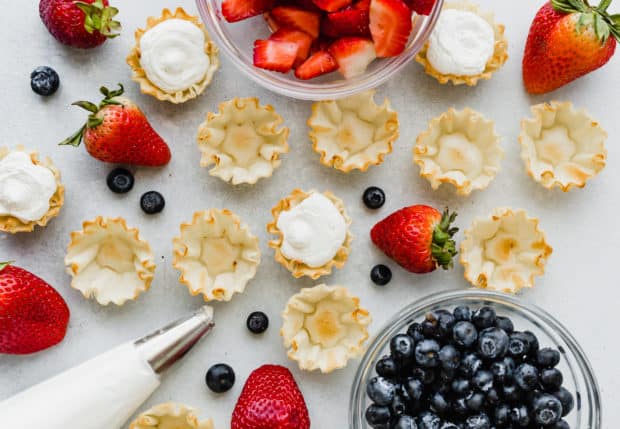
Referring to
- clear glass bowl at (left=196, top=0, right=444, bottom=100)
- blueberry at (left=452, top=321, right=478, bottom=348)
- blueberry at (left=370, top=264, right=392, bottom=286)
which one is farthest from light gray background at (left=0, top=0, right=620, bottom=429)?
blueberry at (left=452, top=321, right=478, bottom=348)

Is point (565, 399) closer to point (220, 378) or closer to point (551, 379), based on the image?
point (551, 379)

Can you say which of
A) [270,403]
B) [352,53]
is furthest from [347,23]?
[270,403]

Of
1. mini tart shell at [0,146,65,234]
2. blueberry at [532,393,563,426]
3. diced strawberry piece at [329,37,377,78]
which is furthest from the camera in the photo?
mini tart shell at [0,146,65,234]

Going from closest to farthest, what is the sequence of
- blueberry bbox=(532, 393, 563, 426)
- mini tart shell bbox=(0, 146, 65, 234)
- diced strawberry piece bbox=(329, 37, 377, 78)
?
1. blueberry bbox=(532, 393, 563, 426)
2. diced strawberry piece bbox=(329, 37, 377, 78)
3. mini tart shell bbox=(0, 146, 65, 234)

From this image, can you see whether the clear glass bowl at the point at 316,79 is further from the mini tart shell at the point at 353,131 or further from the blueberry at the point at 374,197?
the blueberry at the point at 374,197

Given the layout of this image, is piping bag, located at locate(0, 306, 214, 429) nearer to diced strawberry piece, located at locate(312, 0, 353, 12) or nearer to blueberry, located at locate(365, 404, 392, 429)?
blueberry, located at locate(365, 404, 392, 429)

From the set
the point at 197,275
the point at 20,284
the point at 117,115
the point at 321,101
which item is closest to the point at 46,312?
the point at 20,284
